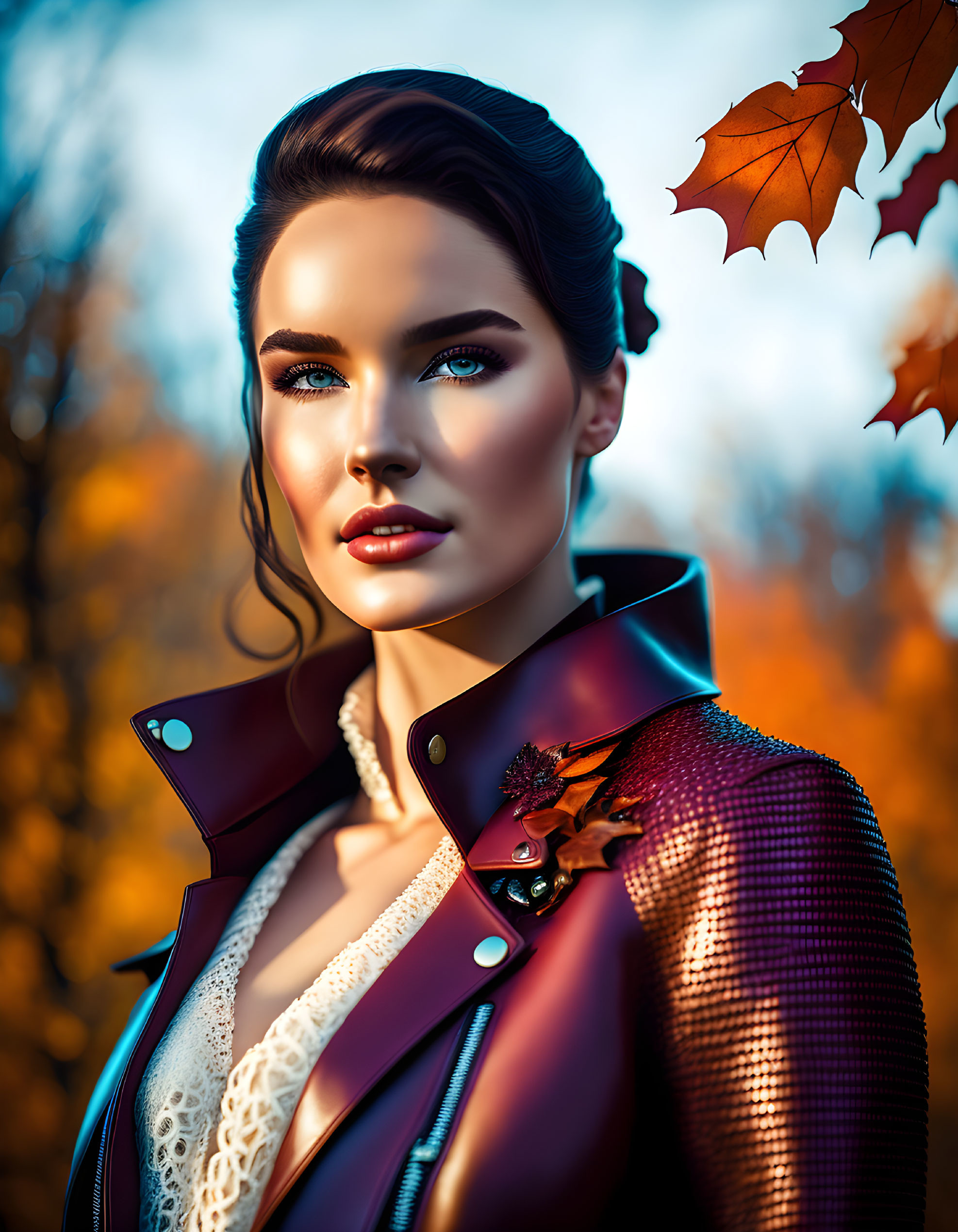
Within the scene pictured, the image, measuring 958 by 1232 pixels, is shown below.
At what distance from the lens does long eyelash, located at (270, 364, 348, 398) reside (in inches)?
61.1

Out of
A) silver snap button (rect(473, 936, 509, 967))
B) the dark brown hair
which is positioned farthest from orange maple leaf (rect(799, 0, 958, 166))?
silver snap button (rect(473, 936, 509, 967))

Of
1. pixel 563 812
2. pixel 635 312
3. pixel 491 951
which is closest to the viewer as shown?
pixel 491 951

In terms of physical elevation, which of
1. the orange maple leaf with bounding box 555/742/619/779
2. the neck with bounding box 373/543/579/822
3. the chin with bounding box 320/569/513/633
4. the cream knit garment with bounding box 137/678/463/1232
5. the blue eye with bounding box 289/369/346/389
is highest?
the blue eye with bounding box 289/369/346/389

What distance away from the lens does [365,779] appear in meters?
1.83

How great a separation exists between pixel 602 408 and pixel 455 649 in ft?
1.78

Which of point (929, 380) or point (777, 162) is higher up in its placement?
point (777, 162)

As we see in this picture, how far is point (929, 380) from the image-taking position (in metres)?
1.44

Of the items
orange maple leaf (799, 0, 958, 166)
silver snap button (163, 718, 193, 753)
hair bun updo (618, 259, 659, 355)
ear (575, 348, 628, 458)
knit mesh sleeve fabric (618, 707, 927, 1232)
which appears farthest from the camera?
hair bun updo (618, 259, 659, 355)

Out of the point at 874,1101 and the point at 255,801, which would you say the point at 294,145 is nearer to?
the point at 255,801

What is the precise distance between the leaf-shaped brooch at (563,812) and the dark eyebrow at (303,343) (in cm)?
73

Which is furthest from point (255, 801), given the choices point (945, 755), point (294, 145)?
point (945, 755)

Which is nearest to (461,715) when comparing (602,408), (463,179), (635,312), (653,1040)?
(653,1040)

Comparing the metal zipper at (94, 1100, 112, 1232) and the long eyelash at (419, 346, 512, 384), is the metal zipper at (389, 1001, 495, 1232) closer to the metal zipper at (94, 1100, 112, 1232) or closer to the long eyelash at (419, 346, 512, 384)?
the metal zipper at (94, 1100, 112, 1232)

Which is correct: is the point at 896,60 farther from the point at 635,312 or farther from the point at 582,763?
the point at 582,763
